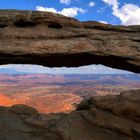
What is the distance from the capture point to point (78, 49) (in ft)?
96.4

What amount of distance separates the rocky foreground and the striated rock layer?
14.8 ft

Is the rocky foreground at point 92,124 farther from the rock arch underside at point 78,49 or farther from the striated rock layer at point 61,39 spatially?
the striated rock layer at point 61,39

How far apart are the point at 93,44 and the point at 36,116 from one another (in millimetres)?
13795

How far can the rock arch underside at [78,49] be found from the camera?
29062 mm

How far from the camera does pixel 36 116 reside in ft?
125

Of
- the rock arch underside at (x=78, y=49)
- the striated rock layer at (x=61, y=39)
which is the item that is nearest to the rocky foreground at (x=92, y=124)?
the rock arch underside at (x=78, y=49)

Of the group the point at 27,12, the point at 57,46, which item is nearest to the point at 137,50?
the point at 57,46

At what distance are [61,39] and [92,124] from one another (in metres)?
9.85

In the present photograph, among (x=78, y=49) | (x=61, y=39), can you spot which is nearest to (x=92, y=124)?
(x=78, y=49)

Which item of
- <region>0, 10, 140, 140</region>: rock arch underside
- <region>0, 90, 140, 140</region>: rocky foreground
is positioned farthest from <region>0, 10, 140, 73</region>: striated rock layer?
<region>0, 90, 140, 140</region>: rocky foreground

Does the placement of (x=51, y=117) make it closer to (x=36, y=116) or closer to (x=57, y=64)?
(x=36, y=116)

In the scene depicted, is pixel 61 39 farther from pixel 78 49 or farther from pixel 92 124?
pixel 92 124

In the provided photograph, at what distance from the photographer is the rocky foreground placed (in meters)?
29.4

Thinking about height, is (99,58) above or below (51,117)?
above
